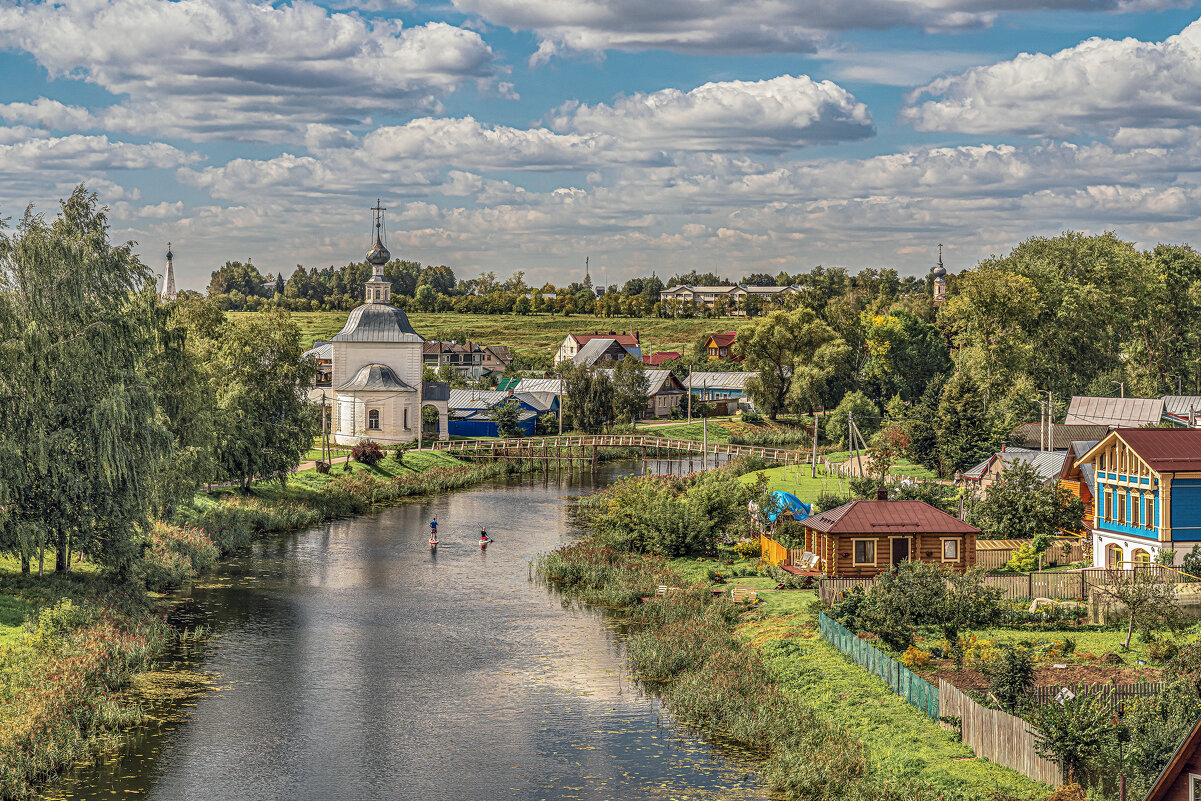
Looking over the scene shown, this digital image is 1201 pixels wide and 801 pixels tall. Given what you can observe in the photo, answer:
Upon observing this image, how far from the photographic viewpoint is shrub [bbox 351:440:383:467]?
6506cm

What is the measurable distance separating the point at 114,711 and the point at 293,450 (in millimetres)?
29934

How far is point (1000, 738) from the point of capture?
19.0 m

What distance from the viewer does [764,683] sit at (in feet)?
83.6

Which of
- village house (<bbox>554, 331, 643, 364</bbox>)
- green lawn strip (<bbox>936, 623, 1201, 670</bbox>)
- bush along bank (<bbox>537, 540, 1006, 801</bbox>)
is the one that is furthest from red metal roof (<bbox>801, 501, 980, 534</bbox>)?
village house (<bbox>554, 331, 643, 364</bbox>)

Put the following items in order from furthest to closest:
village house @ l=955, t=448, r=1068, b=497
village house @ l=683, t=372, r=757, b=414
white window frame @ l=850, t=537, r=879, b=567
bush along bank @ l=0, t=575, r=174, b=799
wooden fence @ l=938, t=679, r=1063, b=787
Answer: village house @ l=683, t=372, r=757, b=414
village house @ l=955, t=448, r=1068, b=497
white window frame @ l=850, t=537, r=879, b=567
bush along bank @ l=0, t=575, r=174, b=799
wooden fence @ l=938, t=679, r=1063, b=787

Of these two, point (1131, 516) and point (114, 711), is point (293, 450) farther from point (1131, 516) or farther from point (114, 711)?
point (1131, 516)

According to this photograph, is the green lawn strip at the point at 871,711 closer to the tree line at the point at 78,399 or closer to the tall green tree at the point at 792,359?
the tree line at the point at 78,399

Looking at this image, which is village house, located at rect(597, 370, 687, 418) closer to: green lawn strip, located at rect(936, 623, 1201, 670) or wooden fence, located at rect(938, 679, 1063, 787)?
green lawn strip, located at rect(936, 623, 1201, 670)

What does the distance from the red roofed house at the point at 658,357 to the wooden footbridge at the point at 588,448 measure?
4102 centimetres

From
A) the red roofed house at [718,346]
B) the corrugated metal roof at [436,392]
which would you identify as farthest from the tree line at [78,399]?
the red roofed house at [718,346]

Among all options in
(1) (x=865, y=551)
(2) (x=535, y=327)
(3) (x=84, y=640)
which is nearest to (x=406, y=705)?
(3) (x=84, y=640)

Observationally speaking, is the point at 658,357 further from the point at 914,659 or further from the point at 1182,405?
the point at 914,659

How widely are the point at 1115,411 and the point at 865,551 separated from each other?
3659cm

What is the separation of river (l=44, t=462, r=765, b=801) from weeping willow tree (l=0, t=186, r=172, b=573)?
15.7 ft
